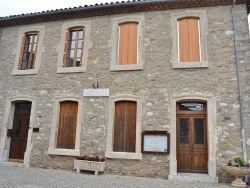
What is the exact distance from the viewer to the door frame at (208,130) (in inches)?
283

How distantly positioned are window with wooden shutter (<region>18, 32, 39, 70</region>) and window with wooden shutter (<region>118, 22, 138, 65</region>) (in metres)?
4.06

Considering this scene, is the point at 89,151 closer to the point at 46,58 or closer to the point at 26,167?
the point at 26,167

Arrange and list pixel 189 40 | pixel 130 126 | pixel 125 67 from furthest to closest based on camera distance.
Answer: pixel 125 67 < pixel 189 40 < pixel 130 126

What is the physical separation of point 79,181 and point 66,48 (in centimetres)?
565

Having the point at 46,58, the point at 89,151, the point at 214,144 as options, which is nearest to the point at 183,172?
the point at 214,144

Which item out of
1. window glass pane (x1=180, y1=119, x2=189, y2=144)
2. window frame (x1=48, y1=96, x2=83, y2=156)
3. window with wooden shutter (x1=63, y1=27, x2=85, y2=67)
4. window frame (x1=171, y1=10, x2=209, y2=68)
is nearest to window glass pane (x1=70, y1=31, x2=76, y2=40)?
window with wooden shutter (x1=63, y1=27, x2=85, y2=67)

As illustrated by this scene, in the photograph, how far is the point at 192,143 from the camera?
25.4ft

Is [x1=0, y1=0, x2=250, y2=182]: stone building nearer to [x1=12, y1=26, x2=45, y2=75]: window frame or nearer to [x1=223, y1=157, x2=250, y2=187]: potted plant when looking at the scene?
[x1=12, y1=26, x2=45, y2=75]: window frame

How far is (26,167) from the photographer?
8.73m

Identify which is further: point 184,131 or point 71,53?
point 71,53

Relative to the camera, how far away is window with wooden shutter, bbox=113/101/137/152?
320 inches

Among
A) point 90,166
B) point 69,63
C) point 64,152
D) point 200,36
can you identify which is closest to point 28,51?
point 69,63

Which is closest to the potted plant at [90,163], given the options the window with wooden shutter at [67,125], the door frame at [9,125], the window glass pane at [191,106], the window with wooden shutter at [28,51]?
the window with wooden shutter at [67,125]

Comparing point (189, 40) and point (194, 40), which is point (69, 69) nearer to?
point (189, 40)
